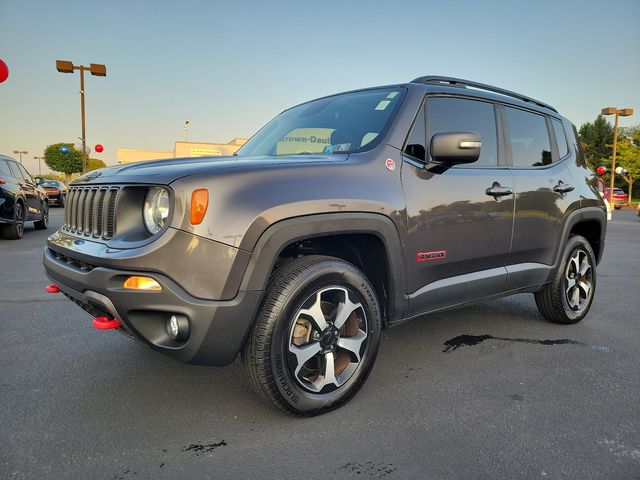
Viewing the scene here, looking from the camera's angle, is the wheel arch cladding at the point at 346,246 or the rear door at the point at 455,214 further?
the rear door at the point at 455,214

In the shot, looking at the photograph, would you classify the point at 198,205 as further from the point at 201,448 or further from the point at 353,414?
the point at 353,414

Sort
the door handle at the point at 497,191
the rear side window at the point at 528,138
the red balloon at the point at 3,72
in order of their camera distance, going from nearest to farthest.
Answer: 1. the door handle at the point at 497,191
2. the rear side window at the point at 528,138
3. the red balloon at the point at 3,72

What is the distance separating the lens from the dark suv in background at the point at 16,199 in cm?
923

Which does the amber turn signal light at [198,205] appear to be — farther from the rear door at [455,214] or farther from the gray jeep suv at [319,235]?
the rear door at [455,214]

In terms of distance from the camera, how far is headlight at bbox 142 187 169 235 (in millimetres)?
A: 2221

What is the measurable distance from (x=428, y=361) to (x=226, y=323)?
5.52 ft

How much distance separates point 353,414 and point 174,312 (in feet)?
3.56

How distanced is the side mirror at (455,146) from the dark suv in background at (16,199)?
29.7ft

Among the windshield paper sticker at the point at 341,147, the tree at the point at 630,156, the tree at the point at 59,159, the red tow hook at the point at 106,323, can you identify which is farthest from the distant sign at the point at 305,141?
the tree at the point at 59,159

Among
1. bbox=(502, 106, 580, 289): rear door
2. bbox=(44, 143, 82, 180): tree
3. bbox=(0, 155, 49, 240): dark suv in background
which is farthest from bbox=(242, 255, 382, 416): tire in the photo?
bbox=(44, 143, 82, 180): tree

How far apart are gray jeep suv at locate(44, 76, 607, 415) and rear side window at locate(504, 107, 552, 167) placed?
0.08ft

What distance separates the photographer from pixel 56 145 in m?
83.5

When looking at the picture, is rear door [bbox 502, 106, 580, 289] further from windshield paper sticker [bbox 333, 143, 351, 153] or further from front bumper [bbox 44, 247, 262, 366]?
front bumper [bbox 44, 247, 262, 366]

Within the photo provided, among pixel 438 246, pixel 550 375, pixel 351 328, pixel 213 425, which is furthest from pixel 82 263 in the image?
pixel 550 375
